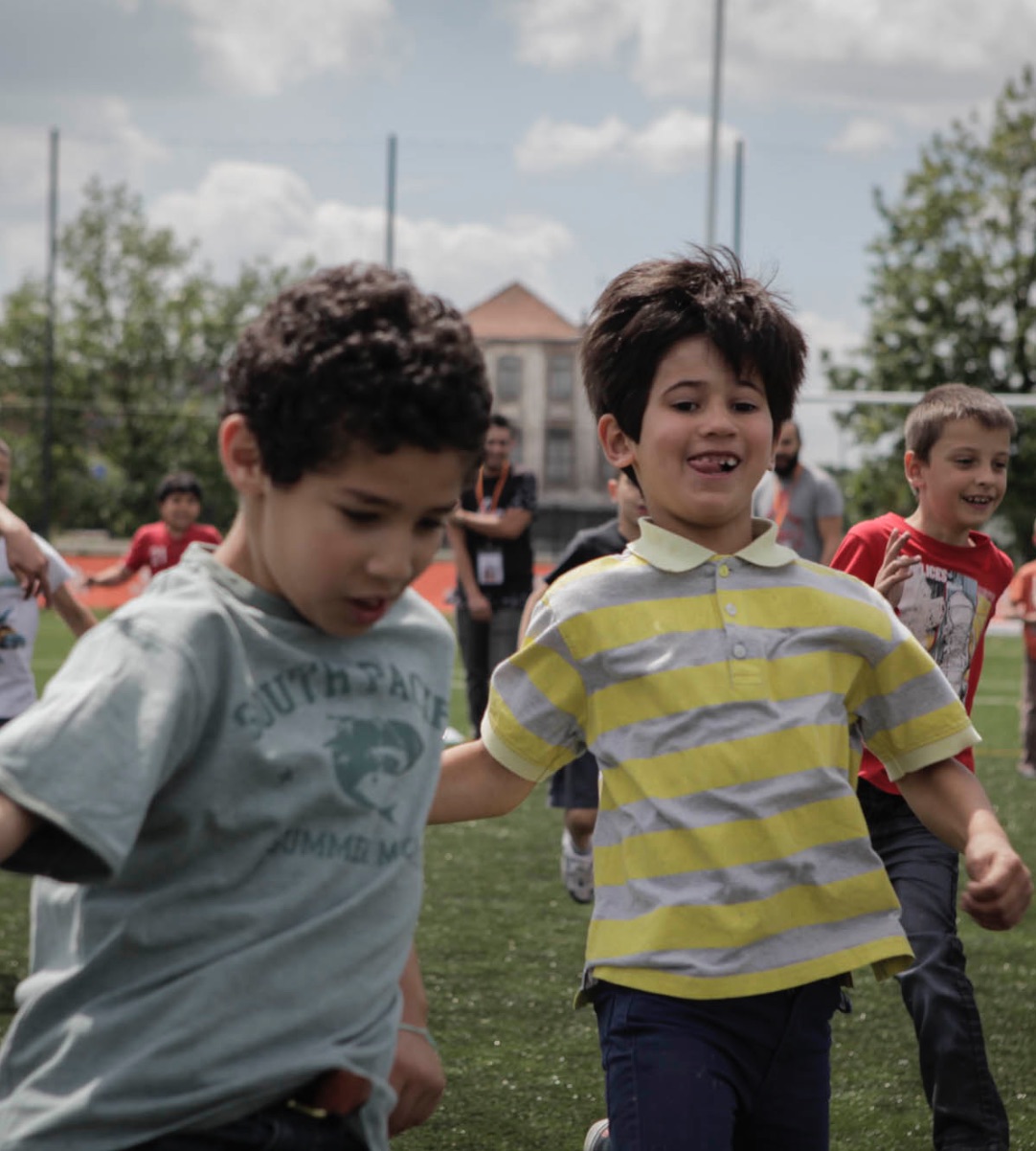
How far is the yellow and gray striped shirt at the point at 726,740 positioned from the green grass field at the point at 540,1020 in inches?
72.0

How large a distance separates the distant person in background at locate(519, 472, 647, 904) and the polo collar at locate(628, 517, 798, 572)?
9.92 feet

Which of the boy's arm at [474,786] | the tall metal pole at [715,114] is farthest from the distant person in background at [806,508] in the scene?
the tall metal pole at [715,114]

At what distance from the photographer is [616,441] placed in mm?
2689

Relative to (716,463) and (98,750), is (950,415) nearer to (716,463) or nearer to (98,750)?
(716,463)

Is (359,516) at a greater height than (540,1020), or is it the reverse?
(359,516)

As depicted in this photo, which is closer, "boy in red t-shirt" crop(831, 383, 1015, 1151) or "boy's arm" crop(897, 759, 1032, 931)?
"boy's arm" crop(897, 759, 1032, 931)

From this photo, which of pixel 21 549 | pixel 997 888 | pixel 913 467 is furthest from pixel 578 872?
pixel 997 888

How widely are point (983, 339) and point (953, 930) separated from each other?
3525 cm

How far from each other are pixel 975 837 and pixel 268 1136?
117cm

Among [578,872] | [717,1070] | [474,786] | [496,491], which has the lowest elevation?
[578,872]

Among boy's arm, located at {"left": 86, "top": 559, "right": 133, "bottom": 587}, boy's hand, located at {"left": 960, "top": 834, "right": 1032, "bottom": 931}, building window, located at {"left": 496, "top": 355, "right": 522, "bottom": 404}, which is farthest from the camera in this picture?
building window, located at {"left": 496, "top": 355, "right": 522, "bottom": 404}

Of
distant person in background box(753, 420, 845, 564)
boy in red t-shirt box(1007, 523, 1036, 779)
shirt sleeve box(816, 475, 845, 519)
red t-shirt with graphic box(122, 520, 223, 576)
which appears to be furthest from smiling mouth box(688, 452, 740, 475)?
boy in red t-shirt box(1007, 523, 1036, 779)

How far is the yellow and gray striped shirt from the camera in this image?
7.58ft

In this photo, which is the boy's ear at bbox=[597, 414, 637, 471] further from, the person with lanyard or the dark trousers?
the dark trousers
